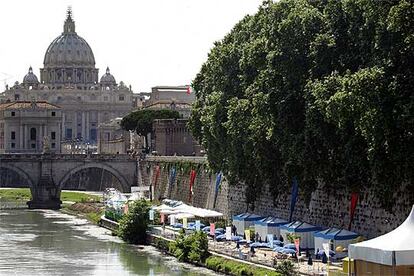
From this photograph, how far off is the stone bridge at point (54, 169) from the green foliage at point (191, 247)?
4248 cm

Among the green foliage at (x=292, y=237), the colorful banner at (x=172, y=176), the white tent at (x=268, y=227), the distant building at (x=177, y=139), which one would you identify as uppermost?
the distant building at (x=177, y=139)

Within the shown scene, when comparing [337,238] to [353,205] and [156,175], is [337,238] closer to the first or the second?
[353,205]

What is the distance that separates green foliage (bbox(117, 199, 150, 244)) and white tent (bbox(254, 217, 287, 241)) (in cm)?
949

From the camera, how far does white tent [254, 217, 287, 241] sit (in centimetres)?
4938

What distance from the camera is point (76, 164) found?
97188 mm

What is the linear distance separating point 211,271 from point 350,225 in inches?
212

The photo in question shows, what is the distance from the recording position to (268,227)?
49.5 m

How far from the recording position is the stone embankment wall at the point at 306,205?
138ft

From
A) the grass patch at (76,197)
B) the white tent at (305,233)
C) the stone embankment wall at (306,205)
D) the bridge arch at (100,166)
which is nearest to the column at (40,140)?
the grass patch at (76,197)

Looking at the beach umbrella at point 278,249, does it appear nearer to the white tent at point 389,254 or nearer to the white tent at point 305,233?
the white tent at point 305,233

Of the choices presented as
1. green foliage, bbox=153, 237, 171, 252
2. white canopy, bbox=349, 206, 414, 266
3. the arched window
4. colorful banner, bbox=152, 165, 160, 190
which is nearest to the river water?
green foliage, bbox=153, 237, 171, 252

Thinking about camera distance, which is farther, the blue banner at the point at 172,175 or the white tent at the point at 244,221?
the blue banner at the point at 172,175

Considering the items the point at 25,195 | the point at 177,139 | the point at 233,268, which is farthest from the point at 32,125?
the point at 233,268

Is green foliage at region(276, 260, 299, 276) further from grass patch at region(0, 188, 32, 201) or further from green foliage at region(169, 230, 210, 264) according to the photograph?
grass patch at region(0, 188, 32, 201)
